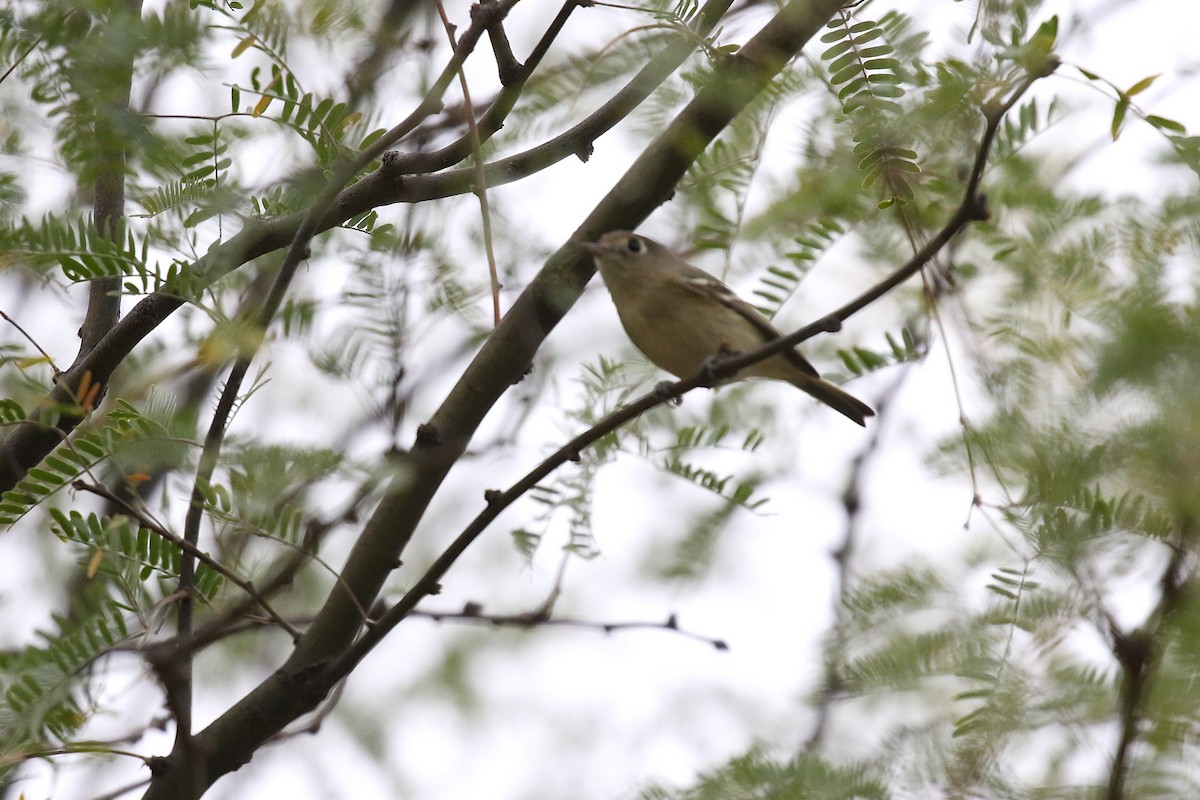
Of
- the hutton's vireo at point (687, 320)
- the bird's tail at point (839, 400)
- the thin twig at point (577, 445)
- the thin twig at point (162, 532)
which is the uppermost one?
the hutton's vireo at point (687, 320)

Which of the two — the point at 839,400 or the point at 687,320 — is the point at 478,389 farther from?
the point at 839,400

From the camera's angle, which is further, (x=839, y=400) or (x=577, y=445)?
(x=839, y=400)

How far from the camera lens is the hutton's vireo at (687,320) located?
4488 millimetres

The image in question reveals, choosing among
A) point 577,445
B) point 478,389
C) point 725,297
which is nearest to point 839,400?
point 725,297

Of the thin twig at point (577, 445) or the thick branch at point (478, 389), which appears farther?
the thick branch at point (478, 389)

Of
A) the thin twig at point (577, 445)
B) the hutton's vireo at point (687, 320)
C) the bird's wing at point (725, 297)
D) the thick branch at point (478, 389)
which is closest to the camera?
the thin twig at point (577, 445)

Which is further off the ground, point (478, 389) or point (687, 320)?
point (687, 320)

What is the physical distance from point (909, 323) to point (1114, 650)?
80.9 inches

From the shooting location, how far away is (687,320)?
4.59 meters

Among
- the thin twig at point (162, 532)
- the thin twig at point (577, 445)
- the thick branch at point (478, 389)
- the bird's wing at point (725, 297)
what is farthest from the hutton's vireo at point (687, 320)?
the thin twig at point (162, 532)

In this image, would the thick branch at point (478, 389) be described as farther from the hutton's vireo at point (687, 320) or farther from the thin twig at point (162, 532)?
the hutton's vireo at point (687, 320)

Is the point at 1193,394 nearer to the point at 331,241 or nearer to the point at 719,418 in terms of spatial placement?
the point at 719,418

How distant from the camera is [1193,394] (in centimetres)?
198

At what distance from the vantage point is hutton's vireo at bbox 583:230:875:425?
449 centimetres
